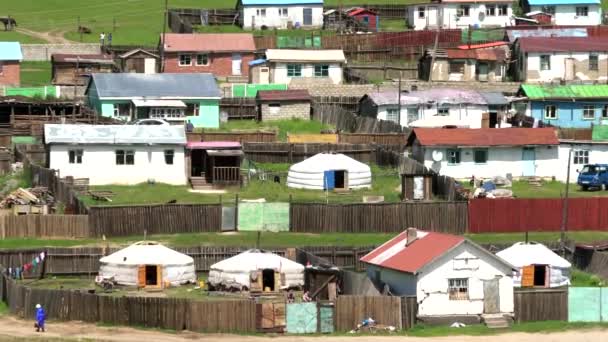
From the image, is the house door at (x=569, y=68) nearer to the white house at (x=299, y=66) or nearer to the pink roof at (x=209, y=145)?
the white house at (x=299, y=66)

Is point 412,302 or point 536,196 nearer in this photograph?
point 412,302

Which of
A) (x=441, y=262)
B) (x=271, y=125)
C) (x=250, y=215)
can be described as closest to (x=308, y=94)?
(x=271, y=125)

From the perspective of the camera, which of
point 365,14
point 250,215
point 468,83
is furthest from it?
point 365,14

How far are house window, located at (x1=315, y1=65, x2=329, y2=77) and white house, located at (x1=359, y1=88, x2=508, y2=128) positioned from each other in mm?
9269

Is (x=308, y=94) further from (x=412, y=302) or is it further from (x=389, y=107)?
(x=412, y=302)

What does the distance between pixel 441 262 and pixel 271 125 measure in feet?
133

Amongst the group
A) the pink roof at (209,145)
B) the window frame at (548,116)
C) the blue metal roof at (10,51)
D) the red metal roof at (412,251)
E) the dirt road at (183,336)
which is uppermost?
the blue metal roof at (10,51)

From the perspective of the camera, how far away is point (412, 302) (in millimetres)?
67938

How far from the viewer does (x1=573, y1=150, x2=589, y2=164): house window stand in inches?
3922

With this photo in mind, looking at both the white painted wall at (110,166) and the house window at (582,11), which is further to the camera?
the house window at (582,11)

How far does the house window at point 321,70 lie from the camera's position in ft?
399

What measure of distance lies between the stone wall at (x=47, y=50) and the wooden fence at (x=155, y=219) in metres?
46.2

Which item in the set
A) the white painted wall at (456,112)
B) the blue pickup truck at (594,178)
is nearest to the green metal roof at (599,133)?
the blue pickup truck at (594,178)

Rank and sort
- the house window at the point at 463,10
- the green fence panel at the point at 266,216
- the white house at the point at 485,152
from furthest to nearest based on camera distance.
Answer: the house window at the point at 463,10, the white house at the point at 485,152, the green fence panel at the point at 266,216
